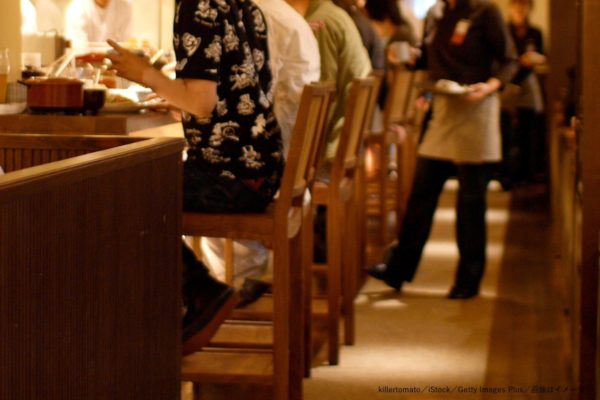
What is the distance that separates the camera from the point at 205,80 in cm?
300

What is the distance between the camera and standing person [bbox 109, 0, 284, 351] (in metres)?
3.00

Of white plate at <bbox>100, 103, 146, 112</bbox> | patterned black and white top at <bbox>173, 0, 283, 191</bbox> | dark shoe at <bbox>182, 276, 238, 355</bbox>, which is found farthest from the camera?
white plate at <bbox>100, 103, 146, 112</bbox>

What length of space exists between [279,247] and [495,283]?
2.56m

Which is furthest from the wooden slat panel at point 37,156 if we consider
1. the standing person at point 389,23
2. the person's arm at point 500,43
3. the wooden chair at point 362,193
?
the standing person at point 389,23

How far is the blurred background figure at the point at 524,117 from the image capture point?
8.43 metres

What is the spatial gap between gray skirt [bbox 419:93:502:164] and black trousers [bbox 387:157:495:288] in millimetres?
84

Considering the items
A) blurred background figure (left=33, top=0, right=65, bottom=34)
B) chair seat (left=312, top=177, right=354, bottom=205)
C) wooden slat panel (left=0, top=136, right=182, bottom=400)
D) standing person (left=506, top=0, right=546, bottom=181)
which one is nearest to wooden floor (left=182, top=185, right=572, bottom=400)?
chair seat (left=312, top=177, right=354, bottom=205)

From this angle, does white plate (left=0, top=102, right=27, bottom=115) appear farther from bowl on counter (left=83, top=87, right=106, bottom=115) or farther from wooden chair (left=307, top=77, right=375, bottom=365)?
wooden chair (left=307, top=77, right=375, bottom=365)

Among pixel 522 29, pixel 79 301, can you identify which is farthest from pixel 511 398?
pixel 522 29

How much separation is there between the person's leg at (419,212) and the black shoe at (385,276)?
5 centimetres

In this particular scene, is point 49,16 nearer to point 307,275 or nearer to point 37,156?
point 307,275

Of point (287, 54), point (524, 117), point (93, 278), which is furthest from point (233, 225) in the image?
point (524, 117)

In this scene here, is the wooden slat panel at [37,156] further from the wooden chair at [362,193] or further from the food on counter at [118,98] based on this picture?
the wooden chair at [362,193]

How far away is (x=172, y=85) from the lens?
3.00 m
